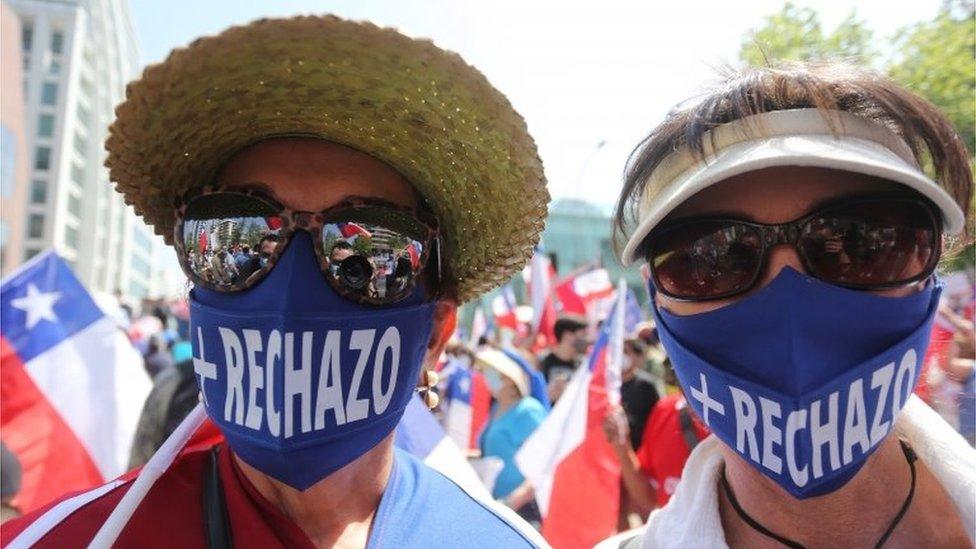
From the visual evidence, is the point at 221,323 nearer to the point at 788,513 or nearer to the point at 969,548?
the point at 788,513

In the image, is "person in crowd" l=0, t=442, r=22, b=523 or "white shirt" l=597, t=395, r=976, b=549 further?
"person in crowd" l=0, t=442, r=22, b=523

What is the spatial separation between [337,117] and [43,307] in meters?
2.53

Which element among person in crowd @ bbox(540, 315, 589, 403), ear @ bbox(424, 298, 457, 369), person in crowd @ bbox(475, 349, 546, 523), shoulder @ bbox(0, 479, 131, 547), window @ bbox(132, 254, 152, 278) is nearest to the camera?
shoulder @ bbox(0, 479, 131, 547)

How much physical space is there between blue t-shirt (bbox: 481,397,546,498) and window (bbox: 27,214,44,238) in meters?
59.3

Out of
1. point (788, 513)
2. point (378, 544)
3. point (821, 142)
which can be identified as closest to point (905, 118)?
point (821, 142)

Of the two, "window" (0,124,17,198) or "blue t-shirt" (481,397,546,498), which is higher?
"window" (0,124,17,198)

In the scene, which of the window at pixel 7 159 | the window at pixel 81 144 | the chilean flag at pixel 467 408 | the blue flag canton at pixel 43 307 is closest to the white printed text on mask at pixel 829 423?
the blue flag canton at pixel 43 307

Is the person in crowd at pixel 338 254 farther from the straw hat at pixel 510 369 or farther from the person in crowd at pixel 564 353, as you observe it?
the person in crowd at pixel 564 353

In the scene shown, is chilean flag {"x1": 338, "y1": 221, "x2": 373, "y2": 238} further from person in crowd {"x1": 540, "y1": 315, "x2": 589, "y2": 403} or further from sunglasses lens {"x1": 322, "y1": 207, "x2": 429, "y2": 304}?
person in crowd {"x1": 540, "y1": 315, "x2": 589, "y2": 403}

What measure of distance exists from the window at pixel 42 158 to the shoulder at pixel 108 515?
208ft

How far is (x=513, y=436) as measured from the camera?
423 cm

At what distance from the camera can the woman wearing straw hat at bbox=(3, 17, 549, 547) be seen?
1.17 metres

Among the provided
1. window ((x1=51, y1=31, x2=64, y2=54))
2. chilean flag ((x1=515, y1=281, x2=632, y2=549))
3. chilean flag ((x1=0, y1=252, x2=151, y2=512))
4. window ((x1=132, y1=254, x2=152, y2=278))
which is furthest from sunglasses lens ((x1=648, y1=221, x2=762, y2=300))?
window ((x1=132, y1=254, x2=152, y2=278))

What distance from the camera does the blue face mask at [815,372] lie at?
1186 millimetres
